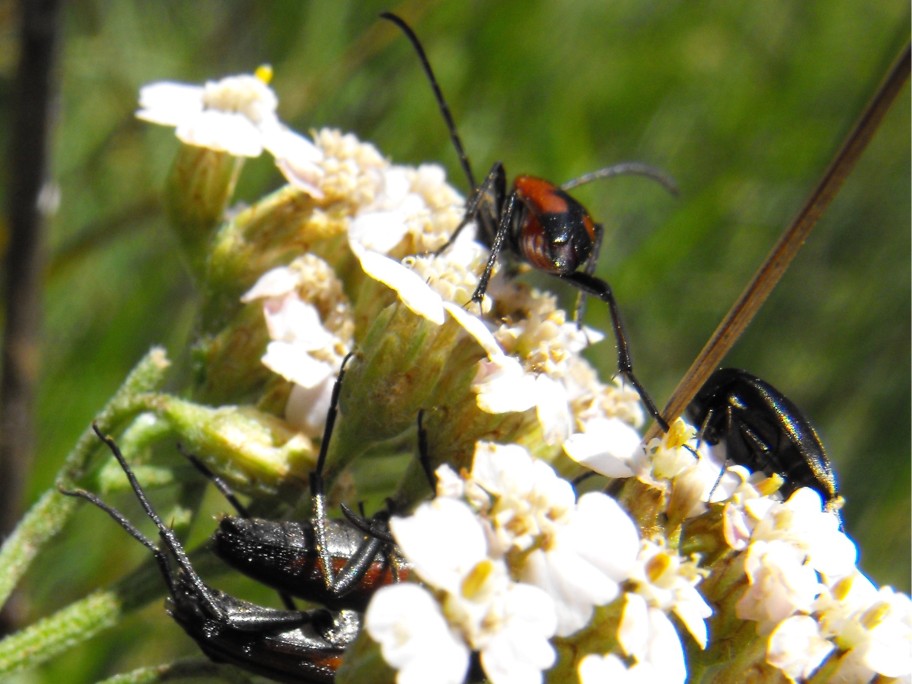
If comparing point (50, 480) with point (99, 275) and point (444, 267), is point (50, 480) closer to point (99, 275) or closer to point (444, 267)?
point (99, 275)

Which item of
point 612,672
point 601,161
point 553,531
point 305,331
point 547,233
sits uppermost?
point 601,161

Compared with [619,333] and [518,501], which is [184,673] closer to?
[518,501]

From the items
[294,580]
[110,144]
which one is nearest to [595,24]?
[110,144]

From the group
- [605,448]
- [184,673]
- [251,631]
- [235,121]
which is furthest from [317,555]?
[235,121]

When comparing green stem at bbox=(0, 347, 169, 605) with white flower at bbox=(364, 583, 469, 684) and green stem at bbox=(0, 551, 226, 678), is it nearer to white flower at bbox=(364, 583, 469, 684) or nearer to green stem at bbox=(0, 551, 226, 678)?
green stem at bbox=(0, 551, 226, 678)

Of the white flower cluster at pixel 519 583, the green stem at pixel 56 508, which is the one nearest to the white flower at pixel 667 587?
the white flower cluster at pixel 519 583

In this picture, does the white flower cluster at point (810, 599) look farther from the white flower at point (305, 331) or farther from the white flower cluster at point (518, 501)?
the white flower at point (305, 331)

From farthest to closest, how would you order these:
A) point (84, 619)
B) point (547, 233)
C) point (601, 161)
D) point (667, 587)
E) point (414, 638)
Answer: point (601, 161) → point (547, 233) → point (84, 619) → point (667, 587) → point (414, 638)

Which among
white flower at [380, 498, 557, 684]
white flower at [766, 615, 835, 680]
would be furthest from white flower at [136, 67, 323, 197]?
white flower at [766, 615, 835, 680]
